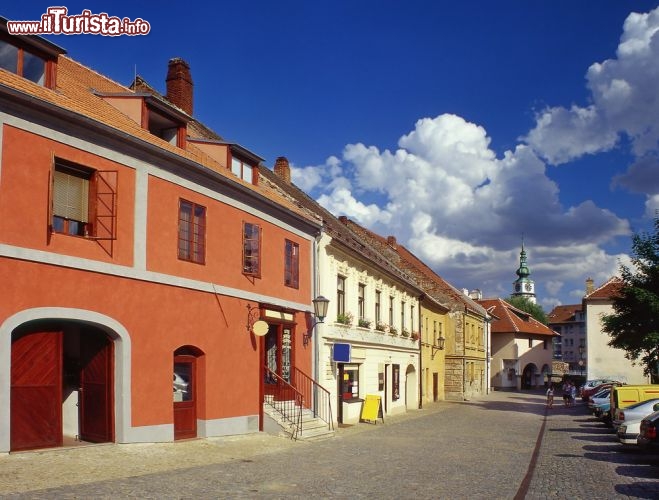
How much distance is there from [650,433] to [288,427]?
949 cm

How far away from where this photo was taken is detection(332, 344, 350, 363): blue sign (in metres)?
25.3

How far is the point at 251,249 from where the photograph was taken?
20.7 meters

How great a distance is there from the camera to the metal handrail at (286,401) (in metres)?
20.5

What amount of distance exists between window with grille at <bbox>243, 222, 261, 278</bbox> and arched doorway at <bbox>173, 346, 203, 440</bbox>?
3.34 metres

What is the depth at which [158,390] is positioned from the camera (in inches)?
642

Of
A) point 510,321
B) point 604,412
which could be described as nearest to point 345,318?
point 604,412

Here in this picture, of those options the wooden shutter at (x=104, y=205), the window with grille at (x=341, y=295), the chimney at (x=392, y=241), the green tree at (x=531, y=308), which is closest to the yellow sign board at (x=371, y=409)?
the window with grille at (x=341, y=295)

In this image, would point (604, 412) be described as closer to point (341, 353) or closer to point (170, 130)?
point (341, 353)

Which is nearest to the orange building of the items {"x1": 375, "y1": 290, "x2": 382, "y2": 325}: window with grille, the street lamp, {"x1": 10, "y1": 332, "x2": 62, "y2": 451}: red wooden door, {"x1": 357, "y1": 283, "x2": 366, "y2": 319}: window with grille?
{"x1": 10, "y1": 332, "x2": 62, "y2": 451}: red wooden door

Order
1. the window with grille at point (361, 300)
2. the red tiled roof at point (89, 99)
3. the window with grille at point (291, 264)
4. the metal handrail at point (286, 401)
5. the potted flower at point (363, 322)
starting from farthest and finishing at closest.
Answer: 1. the window with grille at point (361, 300)
2. the potted flower at point (363, 322)
3. the window with grille at point (291, 264)
4. the metal handrail at point (286, 401)
5. the red tiled roof at point (89, 99)

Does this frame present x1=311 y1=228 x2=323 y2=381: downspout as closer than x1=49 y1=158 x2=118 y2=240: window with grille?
No

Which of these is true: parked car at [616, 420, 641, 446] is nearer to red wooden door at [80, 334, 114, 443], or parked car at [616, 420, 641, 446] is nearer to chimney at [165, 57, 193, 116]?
red wooden door at [80, 334, 114, 443]

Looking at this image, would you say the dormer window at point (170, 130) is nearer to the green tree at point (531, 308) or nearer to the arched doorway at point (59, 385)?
the arched doorway at point (59, 385)

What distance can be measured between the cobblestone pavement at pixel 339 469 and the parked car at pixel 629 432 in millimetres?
548
